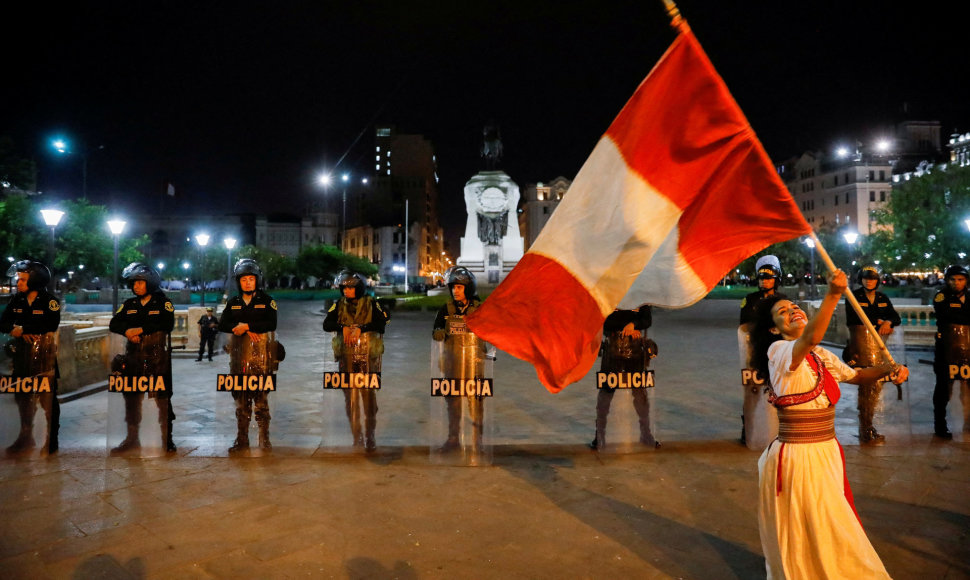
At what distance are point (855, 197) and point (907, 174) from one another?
23.6 ft

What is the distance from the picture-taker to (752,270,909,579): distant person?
11.9 feet

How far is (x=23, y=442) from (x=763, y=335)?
8.52 meters

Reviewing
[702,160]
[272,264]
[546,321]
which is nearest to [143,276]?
[546,321]

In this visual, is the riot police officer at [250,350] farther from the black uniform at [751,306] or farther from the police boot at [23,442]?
the black uniform at [751,306]

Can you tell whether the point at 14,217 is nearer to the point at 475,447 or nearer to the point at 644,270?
the point at 475,447

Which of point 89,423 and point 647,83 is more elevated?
point 647,83

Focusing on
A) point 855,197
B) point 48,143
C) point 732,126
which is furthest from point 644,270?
point 855,197

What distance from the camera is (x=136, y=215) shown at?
139 m

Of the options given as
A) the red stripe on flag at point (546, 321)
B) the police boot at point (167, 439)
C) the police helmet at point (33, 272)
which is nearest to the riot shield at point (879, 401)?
the red stripe on flag at point (546, 321)

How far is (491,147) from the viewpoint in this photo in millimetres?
42719

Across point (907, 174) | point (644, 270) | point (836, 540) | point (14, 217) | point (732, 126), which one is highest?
point (907, 174)

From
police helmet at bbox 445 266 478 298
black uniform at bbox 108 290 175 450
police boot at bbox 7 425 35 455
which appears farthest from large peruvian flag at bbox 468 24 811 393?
police boot at bbox 7 425 35 455

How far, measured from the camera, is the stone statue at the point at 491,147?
4259 centimetres

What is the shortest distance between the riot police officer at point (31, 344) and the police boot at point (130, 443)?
33.6 inches
